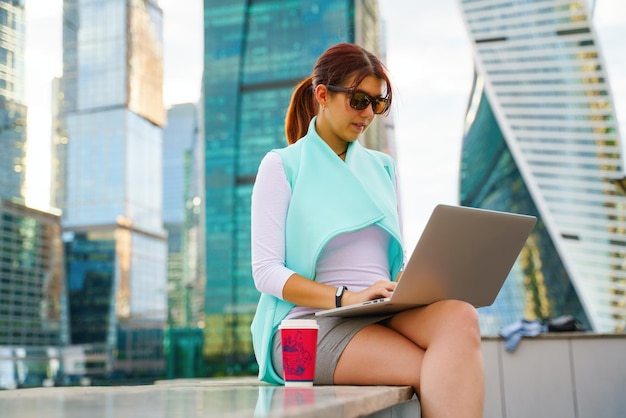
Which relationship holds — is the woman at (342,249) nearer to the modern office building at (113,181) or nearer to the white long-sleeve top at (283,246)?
the white long-sleeve top at (283,246)

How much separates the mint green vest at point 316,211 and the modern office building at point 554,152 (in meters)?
31.4

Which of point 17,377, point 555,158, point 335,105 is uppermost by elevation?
point 555,158

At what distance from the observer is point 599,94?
1342 inches

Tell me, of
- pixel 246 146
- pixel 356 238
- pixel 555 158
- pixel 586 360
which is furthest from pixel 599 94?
pixel 356 238

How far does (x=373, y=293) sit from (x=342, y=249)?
21 cm

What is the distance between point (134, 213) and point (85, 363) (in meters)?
14.0

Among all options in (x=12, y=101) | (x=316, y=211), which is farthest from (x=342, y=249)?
(x=12, y=101)

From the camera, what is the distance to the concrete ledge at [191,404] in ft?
2.34

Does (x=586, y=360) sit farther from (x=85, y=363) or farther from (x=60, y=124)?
(x=60, y=124)

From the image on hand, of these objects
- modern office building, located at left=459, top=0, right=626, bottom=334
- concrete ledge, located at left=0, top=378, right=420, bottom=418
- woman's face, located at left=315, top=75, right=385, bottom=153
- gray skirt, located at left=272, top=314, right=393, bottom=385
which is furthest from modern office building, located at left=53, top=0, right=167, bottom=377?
concrete ledge, located at left=0, top=378, right=420, bottom=418

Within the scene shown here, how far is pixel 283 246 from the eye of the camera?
4.90 feet

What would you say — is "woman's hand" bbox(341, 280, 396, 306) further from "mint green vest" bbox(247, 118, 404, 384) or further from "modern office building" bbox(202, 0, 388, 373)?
"modern office building" bbox(202, 0, 388, 373)

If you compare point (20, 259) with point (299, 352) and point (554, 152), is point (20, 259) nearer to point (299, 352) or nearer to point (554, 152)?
point (554, 152)

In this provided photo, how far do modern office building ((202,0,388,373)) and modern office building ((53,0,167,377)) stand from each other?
77.6 feet
